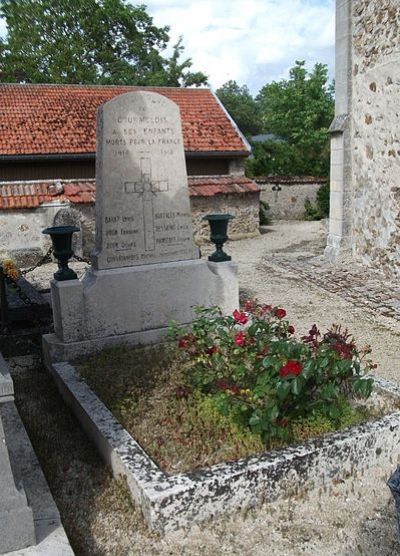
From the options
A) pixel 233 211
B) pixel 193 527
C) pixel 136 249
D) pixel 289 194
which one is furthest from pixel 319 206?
pixel 193 527

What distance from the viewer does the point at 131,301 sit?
562cm

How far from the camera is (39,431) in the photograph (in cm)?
409

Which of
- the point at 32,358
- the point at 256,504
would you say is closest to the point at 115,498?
the point at 256,504

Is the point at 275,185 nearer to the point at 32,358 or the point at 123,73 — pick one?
the point at 123,73

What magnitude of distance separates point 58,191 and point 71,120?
2958 mm

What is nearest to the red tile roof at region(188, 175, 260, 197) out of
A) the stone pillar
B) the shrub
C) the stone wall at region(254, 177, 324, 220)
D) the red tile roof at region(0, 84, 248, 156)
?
the red tile roof at region(0, 84, 248, 156)

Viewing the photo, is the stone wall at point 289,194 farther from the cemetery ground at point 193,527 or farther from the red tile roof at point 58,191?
the cemetery ground at point 193,527

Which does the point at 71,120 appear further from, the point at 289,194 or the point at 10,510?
the point at 10,510

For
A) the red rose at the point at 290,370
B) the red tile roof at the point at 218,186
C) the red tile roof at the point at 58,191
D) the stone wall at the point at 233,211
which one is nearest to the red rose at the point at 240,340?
the red rose at the point at 290,370

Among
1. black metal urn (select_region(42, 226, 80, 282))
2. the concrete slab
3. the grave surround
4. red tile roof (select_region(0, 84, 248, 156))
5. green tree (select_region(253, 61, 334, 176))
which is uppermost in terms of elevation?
green tree (select_region(253, 61, 334, 176))

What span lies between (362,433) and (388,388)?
0.78 metres

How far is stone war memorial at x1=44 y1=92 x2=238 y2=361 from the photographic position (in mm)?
5418

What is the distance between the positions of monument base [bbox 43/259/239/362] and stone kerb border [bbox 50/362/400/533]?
164 cm

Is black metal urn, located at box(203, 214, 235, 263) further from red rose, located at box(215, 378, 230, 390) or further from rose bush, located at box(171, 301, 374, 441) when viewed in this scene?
red rose, located at box(215, 378, 230, 390)
